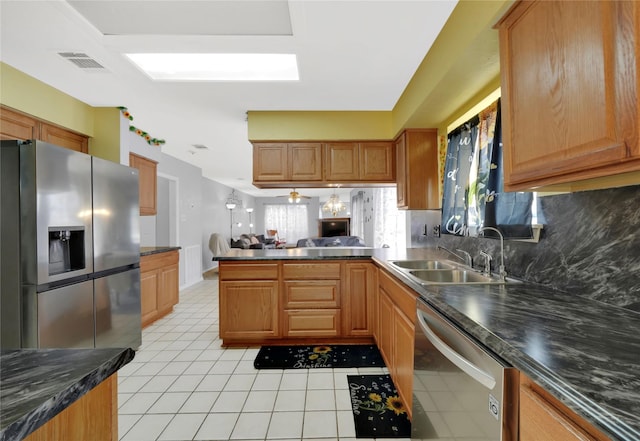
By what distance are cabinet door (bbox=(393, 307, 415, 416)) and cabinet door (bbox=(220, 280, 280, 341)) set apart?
49.2 inches

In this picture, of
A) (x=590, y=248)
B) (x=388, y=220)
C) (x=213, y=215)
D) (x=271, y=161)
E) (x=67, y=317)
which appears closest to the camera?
(x=590, y=248)

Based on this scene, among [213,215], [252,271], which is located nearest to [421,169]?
[252,271]

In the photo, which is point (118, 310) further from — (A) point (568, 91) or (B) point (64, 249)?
(A) point (568, 91)

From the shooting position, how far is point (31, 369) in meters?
0.59

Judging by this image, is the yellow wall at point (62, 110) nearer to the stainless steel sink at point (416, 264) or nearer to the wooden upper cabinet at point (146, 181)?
the wooden upper cabinet at point (146, 181)

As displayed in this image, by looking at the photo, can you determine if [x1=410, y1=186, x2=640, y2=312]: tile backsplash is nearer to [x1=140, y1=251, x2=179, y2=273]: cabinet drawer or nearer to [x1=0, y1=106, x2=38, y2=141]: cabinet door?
[x1=140, y1=251, x2=179, y2=273]: cabinet drawer

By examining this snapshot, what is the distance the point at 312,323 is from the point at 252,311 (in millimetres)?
605

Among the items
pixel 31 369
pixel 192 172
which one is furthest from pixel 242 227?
pixel 31 369

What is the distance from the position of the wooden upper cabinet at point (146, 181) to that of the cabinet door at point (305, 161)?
1969mm

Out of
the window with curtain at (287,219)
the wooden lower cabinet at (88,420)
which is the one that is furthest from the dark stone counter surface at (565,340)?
the window with curtain at (287,219)

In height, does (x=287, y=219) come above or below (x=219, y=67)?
below

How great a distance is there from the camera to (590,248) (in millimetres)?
1216

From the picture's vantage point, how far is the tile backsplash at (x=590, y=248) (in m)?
1.07

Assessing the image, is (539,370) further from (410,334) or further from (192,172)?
(192,172)
